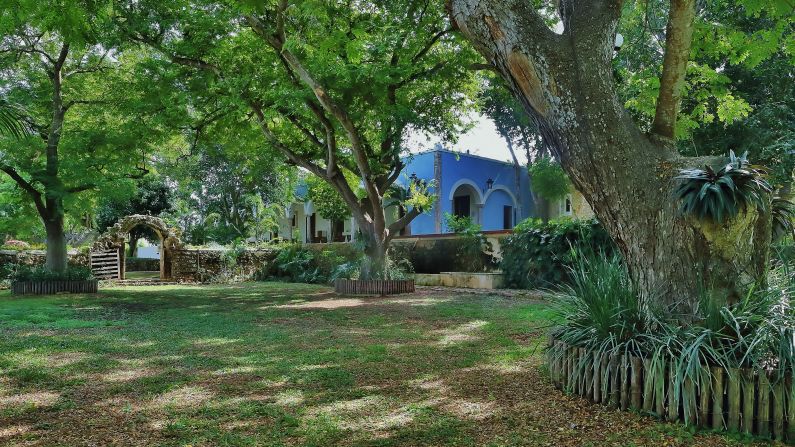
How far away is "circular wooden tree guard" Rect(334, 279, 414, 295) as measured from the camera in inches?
569

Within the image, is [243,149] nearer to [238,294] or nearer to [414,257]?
[238,294]

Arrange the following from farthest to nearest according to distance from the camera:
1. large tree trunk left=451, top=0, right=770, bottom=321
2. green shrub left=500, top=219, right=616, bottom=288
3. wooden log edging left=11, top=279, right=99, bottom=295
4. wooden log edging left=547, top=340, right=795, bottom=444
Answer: wooden log edging left=11, top=279, right=99, bottom=295 → green shrub left=500, top=219, right=616, bottom=288 → large tree trunk left=451, top=0, right=770, bottom=321 → wooden log edging left=547, top=340, right=795, bottom=444

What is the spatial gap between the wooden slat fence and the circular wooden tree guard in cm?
1109

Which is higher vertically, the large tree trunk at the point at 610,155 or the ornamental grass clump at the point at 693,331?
the large tree trunk at the point at 610,155

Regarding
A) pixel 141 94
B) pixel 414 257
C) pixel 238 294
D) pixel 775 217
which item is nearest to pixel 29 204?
pixel 141 94

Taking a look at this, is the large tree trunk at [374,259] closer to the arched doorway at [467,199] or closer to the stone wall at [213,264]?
the stone wall at [213,264]

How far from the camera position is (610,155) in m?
4.32

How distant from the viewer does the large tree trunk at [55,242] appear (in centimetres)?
1488

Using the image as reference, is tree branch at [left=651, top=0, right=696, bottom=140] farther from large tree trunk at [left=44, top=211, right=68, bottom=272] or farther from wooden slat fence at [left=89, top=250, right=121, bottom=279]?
wooden slat fence at [left=89, top=250, right=121, bottom=279]

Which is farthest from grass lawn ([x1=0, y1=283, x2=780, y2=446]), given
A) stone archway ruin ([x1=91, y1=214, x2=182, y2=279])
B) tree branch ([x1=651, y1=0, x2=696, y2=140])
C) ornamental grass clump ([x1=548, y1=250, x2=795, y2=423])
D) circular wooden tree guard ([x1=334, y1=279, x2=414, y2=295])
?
stone archway ruin ([x1=91, y1=214, x2=182, y2=279])

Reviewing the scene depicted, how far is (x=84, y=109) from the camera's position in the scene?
15664 mm

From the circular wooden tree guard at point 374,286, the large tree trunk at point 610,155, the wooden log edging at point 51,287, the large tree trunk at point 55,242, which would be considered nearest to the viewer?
the large tree trunk at point 610,155

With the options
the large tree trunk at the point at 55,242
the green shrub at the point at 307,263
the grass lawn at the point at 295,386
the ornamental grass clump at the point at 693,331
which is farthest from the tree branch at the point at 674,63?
→ the large tree trunk at the point at 55,242

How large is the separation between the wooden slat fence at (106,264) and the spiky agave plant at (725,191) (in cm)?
2126
